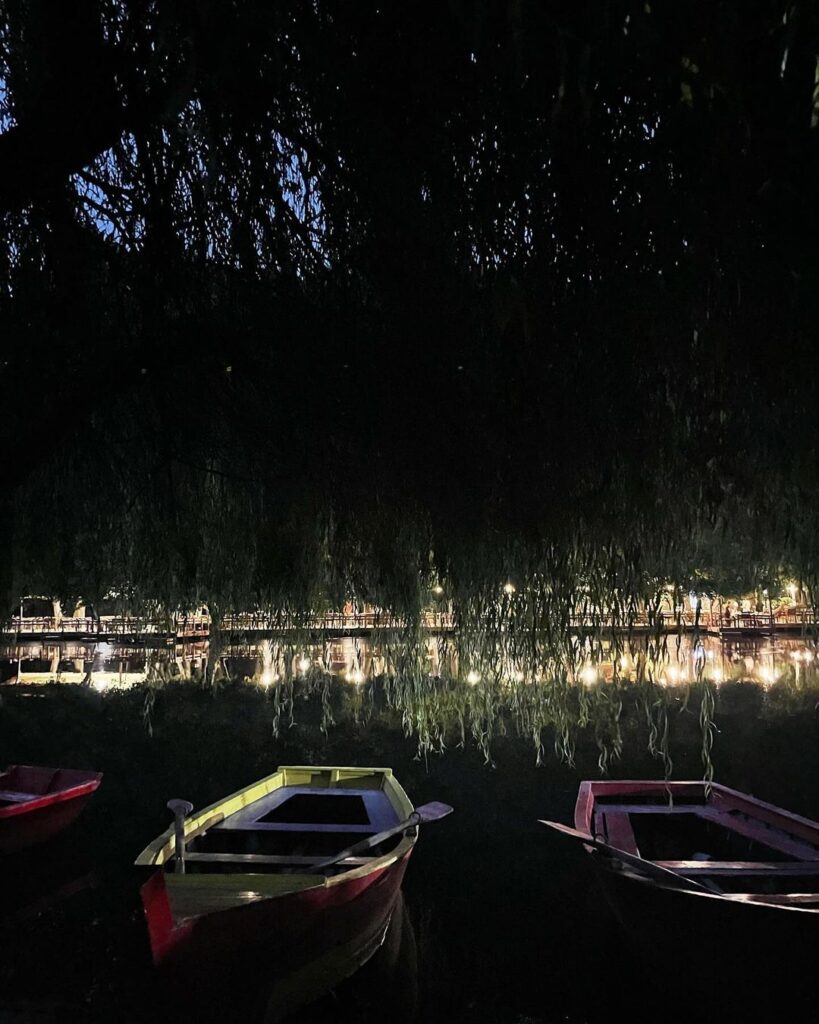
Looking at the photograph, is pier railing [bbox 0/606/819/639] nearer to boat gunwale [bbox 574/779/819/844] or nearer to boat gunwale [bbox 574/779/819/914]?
boat gunwale [bbox 574/779/819/914]

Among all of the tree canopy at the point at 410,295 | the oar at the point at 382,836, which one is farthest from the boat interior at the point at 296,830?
the tree canopy at the point at 410,295

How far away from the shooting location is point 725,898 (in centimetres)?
455

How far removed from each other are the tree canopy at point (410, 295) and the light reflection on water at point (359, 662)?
0.36 m

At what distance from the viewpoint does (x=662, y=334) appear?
173cm

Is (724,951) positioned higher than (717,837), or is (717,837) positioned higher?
(724,951)

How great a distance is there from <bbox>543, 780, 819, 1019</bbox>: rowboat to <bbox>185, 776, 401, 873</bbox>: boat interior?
214 centimetres

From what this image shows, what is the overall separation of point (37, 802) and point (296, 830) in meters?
3.51

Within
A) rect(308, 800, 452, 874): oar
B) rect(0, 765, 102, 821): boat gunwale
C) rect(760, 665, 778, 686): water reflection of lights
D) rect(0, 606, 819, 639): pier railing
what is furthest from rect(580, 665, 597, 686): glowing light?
rect(760, 665, 778, 686): water reflection of lights

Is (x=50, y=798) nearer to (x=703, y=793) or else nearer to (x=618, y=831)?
(x=618, y=831)

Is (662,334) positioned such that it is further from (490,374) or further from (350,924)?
(350,924)

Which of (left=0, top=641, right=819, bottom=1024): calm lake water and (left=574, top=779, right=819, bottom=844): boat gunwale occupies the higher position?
(left=574, top=779, right=819, bottom=844): boat gunwale

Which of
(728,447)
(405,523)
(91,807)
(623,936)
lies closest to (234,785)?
(91,807)

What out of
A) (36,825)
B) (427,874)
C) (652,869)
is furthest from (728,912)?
(36,825)

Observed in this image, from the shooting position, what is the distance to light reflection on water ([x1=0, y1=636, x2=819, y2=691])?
7.50 feet
